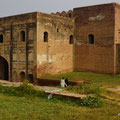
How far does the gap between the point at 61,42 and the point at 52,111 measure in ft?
35.4

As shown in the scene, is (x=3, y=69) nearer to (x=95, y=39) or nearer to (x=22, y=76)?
(x=22, y=76)

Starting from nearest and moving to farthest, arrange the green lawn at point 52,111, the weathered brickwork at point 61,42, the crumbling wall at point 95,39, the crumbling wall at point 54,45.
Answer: the green lawn at point 52,111 → the crumbling wall at point 54,45 → the weathered brickwork at point 61,42 → the crumbling wall at point 95,39

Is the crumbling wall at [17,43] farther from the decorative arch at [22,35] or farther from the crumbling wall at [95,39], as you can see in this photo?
the crumbling wall at [95,39]

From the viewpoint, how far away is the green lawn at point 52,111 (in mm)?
6879

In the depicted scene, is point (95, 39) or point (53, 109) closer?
point (53, 109)

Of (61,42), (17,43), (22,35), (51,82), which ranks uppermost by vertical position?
(22,35)

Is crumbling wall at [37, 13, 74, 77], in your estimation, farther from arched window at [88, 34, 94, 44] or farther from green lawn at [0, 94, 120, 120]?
green lawn at [0, 94, 120, 120]

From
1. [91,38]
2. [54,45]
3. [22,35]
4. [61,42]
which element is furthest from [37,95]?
[91,38]

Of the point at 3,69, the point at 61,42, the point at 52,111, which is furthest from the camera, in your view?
the point at 3,69

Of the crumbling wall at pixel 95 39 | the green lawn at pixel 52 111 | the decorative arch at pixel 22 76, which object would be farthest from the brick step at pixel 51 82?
the green lawn at pixel 52 111

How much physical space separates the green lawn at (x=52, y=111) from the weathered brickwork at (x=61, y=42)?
23.7 feet

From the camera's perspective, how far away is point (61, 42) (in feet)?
58.3

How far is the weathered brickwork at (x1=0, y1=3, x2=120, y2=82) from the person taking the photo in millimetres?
15859

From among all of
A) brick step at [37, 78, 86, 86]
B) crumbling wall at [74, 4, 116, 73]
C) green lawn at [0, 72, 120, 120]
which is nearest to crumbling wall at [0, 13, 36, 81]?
brick step at [37, 78, 86, 86]
